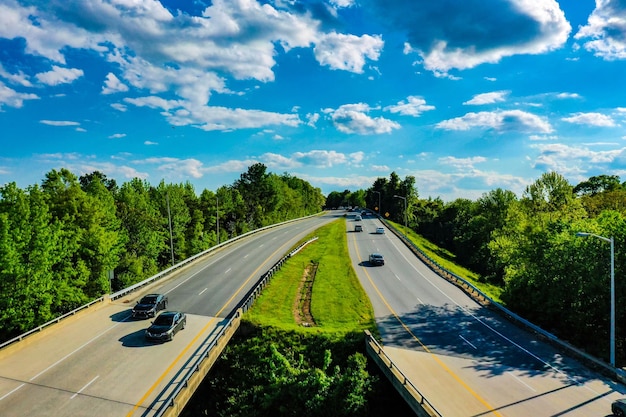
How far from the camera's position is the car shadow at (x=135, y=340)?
23781 millimetres

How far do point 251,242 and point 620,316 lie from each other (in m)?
50.4

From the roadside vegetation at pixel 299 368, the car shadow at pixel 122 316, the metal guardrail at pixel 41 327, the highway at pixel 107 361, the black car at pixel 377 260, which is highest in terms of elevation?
the black car at pixel 377 260

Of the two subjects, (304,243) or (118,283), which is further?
(304,243)

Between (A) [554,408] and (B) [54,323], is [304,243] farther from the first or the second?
(A) [554,408]

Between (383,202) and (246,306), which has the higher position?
(383,202)

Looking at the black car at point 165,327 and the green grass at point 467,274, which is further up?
the black car at point 165,327

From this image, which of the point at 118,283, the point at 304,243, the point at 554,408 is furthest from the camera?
Result: the point at 304,243

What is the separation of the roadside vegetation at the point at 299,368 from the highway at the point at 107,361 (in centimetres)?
285

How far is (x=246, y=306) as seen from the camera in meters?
30.9

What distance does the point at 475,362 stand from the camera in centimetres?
2234

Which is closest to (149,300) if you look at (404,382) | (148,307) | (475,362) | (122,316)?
(148,307)

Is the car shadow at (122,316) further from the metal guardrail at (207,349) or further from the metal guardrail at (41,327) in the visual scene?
the metal guardrail at (207,349)

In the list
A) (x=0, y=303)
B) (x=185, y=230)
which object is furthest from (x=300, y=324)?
(x=185, y=230)

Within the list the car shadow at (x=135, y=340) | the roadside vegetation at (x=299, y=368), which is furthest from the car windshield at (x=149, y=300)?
the roadside vegetation at (x=299, y=368)
